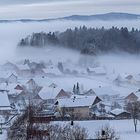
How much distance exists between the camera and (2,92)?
2822 cm

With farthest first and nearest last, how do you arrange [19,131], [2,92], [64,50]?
1. [64,50]
2. [2,92]
3. [19,131]

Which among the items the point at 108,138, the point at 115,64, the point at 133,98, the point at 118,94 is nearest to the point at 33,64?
the point at 115,64

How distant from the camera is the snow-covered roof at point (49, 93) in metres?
30.5

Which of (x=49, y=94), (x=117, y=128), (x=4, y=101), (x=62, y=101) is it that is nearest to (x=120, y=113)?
(x=62, y=101)

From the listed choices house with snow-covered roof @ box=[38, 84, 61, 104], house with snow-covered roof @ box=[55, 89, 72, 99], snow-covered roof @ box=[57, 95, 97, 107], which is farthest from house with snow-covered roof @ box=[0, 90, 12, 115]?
house with snow-covered roof @ box=[55, 89, 72, 99]

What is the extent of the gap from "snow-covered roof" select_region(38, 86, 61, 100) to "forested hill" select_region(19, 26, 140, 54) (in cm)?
3440

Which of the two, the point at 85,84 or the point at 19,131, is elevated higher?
the point at 19,131

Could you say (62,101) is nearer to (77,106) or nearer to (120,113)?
(77,106)

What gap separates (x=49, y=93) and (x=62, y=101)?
4648 mm

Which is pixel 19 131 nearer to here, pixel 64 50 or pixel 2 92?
pixel 2 92

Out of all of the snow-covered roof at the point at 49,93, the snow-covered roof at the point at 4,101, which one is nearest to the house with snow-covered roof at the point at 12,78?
the snow-covered roof at the point at 49,93

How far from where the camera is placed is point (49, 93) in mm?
31125

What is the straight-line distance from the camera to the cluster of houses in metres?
24.8

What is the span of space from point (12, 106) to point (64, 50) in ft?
143
